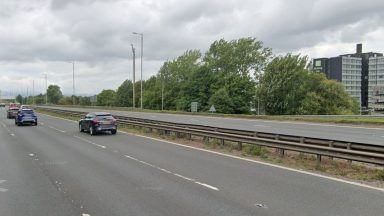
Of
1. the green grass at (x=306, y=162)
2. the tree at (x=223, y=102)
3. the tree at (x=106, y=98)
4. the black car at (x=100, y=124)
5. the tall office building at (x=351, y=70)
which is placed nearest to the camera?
the green grass at (x=306, y=162)

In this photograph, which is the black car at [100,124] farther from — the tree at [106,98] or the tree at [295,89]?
the tree at [106,98]

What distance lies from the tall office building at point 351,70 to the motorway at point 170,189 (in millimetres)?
155665

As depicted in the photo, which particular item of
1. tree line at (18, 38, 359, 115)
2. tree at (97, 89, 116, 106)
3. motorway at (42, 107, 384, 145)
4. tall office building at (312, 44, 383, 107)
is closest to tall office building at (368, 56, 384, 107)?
tall office building at (312, 44, 383, 107)

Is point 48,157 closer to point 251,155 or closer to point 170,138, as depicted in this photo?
point 251,155

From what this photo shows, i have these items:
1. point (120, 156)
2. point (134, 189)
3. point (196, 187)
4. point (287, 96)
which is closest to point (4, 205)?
point (134, 189)

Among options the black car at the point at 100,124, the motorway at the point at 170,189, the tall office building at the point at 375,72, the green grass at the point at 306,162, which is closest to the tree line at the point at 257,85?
the black car at the point at 100,124

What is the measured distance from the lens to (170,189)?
32.8 feet

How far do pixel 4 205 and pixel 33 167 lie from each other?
5.52m

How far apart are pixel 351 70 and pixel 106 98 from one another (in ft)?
305

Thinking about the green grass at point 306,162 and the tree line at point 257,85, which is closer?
the green grass at point 306,162

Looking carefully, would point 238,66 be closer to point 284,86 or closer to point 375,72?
point 284,86

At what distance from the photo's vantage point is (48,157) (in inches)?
648

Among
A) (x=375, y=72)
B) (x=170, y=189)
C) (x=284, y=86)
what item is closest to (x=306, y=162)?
(x=170, y=189)

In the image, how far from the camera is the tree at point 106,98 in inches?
7309
